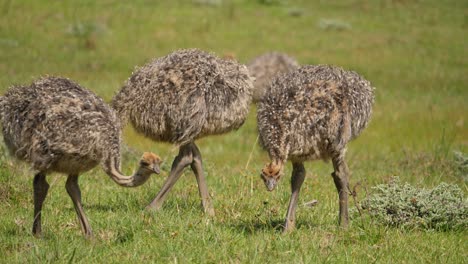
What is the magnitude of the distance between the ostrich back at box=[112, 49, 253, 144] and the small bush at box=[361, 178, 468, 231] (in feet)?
5.46

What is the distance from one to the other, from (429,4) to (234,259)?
24146mm

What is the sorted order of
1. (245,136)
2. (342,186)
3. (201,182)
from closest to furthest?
1. (342,186)
2. (201,182)
3. (245,136)

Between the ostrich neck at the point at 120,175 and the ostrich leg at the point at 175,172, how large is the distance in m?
0.94

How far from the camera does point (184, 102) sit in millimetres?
8922

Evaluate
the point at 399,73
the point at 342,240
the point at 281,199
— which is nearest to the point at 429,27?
the point at 399,73

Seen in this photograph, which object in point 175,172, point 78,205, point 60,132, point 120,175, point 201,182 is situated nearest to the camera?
point 60,132

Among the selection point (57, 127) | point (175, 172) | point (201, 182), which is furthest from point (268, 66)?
point (57, 127)

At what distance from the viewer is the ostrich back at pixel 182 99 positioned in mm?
8953

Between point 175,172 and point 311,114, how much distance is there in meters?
1.93

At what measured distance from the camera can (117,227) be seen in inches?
327

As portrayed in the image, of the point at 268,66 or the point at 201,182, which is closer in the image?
the point at 201,182

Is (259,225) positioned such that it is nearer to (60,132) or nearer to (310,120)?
(310,120)

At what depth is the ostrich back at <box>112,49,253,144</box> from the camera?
29.4ft

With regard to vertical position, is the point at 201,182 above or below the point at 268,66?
above
